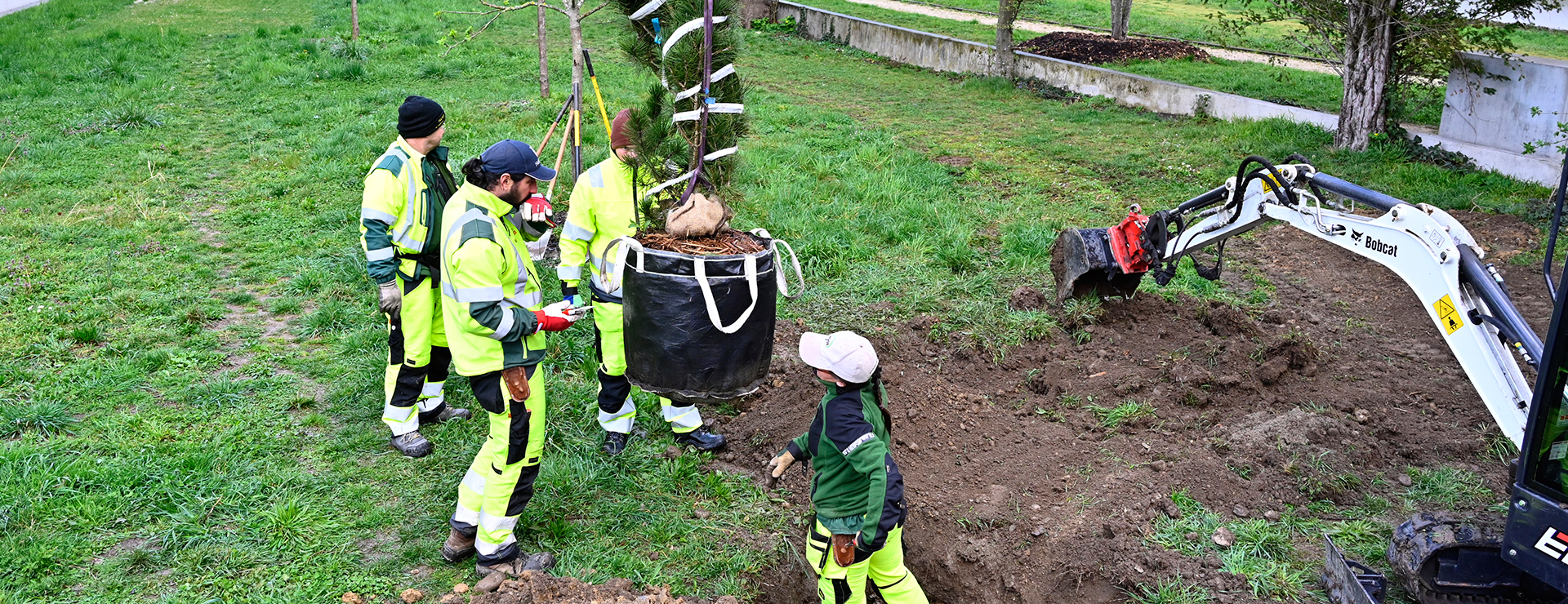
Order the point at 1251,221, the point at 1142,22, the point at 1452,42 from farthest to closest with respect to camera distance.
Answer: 1. the point at 1142,22
2. the point at 1452,42
3. the point at 1251,221

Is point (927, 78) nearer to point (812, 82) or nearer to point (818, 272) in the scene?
point (812, 82)

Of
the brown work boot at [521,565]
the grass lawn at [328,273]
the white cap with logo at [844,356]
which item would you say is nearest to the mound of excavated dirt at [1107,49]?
the grass lawn at [328,273]

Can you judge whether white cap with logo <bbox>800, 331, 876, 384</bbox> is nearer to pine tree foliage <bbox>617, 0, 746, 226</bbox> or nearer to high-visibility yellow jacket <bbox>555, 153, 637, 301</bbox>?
pine tree foliage <bbox>617, 0, 746, 226</bbox>

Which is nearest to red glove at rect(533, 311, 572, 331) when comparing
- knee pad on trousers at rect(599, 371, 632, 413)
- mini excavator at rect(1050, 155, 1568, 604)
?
knee pad on trousers at rect(599, 371, 632, 413)

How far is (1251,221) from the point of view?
540 centimetres

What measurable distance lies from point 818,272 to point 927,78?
1066 centimetres

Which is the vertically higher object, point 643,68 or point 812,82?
point 643,68

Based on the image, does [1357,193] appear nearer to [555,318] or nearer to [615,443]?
[555,318]

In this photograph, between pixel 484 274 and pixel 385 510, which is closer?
pixel 484 274

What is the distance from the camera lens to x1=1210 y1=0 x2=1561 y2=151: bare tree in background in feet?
33.8

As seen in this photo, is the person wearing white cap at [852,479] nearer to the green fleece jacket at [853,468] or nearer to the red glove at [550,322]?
the green fleece jacket at [853,468]

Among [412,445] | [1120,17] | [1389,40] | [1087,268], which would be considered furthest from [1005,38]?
[412,445]

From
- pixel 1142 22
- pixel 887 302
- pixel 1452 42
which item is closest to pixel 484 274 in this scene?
pixel 887 302

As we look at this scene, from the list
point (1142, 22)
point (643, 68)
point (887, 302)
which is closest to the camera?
point (643, 68)
